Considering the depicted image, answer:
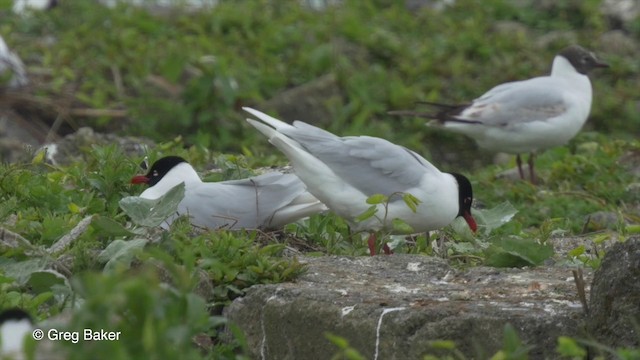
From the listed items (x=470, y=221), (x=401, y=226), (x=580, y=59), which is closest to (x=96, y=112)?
(x=580, y=59)

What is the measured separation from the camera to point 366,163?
283 inches

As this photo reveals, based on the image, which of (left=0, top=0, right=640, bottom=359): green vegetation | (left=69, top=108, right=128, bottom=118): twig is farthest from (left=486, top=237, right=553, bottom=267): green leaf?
(left=69, top=108, right=128, bottom=118): twig

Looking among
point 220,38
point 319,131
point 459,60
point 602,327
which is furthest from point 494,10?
point 602,327

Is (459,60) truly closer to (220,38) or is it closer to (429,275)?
(220,38)

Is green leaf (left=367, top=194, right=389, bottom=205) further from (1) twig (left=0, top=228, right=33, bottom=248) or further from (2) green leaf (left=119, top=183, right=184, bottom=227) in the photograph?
(1) twig (left=0, top=228, right=33, bottom=248)

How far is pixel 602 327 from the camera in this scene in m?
5.23

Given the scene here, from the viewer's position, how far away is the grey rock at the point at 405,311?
5.34 meters

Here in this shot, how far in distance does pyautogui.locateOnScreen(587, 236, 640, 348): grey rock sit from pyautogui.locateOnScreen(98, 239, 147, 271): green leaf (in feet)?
5.92

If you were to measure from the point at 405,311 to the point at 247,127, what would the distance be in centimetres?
681

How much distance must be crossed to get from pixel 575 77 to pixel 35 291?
6.73 meters

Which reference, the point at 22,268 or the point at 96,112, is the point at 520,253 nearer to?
the point at 22,268

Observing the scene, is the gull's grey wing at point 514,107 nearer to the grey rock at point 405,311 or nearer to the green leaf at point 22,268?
the grey rock at point 405,311

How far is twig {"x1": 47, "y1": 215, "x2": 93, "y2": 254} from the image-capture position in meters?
6.29

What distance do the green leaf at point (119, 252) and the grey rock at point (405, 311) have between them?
18.0 inches
